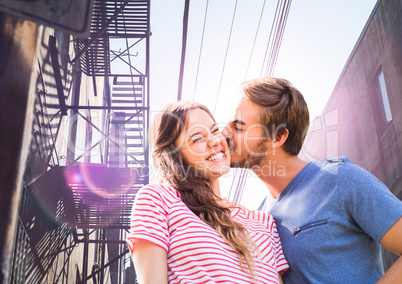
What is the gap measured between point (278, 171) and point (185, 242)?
54.1 inches

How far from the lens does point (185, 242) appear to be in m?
2.29

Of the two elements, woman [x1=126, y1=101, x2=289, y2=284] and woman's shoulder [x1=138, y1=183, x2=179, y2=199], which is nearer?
woman [x1=126, y1=101, x2=289, y2=284]

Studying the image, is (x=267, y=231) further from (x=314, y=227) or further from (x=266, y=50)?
(x=266, y=50)

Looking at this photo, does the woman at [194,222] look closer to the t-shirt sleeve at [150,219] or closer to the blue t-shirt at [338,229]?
the t-shirt sleeve at [150,219]

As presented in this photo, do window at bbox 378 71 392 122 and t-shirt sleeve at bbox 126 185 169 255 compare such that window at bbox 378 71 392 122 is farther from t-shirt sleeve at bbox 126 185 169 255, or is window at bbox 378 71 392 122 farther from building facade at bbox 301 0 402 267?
t-shirt sleeve at bbox 126 185 169 255

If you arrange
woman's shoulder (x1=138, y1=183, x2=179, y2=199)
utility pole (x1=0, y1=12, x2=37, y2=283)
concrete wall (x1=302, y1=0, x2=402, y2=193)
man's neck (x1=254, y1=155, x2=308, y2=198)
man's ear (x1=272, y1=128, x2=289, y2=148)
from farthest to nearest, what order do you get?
concrete wall (x1=302, y1=0, x2=402, y2=193) → utility pole (x1=0, y1=12, x2=37, y2=283) → man's ear (x1=272, y1=128, x2=289, y2=148) → man's neck (x1=254, y1=155, x2=308, y2=198) → woman's shoulder (x1=138, y1=183, x2=179, y2=199)

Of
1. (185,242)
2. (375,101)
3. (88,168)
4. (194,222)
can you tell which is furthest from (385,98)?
(185,242)

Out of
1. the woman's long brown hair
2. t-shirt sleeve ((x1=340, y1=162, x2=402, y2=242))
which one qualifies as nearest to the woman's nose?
the woman's long brown hair

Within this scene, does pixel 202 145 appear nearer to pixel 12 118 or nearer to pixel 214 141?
pixel 214 141

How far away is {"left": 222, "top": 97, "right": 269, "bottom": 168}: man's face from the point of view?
11.6ft

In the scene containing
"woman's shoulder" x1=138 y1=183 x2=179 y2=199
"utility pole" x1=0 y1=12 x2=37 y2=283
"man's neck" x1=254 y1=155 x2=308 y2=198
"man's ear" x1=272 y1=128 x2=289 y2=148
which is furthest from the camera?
"utility pole" x1=0 y1=12 x2=37 y2=283

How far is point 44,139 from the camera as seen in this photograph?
7.02 m

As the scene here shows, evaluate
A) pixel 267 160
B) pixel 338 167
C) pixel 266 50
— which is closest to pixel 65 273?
pixel 266 50

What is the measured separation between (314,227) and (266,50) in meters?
5.98
